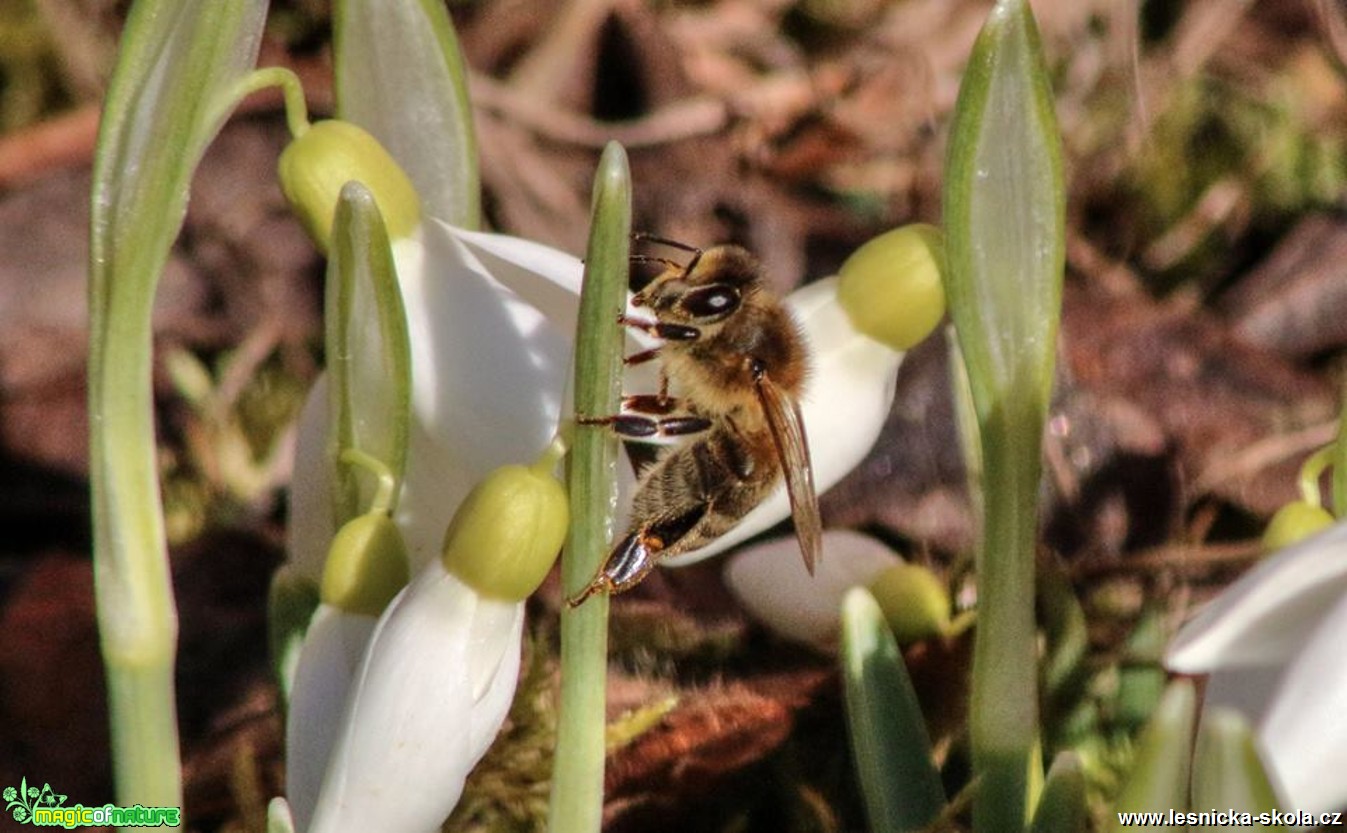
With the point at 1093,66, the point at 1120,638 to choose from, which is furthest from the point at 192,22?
the point at 1093,66

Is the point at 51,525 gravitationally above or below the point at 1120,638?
above

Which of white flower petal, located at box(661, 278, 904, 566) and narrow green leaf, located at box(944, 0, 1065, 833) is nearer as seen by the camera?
narrow green leaf, located at box(944, 0, 1065, 833)

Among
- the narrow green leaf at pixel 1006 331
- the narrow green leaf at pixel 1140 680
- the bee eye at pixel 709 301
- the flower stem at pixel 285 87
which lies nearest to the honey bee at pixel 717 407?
the bee eye at pixel 709 301

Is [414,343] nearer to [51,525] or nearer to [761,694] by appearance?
[761,694]

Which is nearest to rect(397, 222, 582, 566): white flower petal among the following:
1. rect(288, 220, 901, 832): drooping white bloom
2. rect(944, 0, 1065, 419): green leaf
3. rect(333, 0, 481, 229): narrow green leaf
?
rect(288, 220, 901, 832): drooping white bloom

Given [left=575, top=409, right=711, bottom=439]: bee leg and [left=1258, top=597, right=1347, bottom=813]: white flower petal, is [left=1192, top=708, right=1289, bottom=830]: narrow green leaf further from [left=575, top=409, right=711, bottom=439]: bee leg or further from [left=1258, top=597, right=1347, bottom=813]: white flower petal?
[left=575, top=409, right=711, bottom=439]: bee leg

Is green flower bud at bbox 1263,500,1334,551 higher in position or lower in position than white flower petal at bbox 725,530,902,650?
lower

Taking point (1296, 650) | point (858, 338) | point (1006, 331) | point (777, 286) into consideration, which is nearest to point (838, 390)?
point (858, 338)
